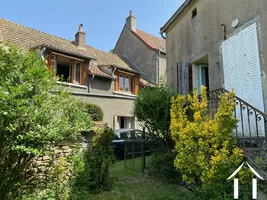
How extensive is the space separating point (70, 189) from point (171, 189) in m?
2.94

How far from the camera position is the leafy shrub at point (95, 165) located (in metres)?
6.29

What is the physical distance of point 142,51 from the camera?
2222cm

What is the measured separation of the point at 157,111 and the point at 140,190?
9.37 ft

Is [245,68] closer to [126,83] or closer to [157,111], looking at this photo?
[157,111]

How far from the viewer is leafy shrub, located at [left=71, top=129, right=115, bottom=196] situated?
6293 millimetres

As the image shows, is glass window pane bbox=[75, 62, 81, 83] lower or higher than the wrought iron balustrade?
higher

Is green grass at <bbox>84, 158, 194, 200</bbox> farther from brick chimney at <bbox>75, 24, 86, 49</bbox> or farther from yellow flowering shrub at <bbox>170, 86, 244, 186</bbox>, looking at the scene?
brick chimney at <bbox>75, 24, 86, 49</bbox>

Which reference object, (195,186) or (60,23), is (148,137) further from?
(60,23)

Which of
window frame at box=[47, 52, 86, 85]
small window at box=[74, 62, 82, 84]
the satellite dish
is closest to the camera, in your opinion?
the satellite dish

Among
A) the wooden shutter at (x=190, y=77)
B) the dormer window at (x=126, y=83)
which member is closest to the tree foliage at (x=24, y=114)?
the wooden shutter at (x=190, y=77)

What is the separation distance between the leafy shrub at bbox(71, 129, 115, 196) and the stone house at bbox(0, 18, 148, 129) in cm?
787

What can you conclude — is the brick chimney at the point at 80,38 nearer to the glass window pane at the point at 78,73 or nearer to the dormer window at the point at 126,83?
the glass window pane at the point at 78,73

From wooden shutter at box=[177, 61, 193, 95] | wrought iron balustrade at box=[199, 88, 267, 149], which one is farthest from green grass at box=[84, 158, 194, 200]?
wooden shutter at box=[177, 61, 193, 95]

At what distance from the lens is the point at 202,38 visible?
28.4ft
